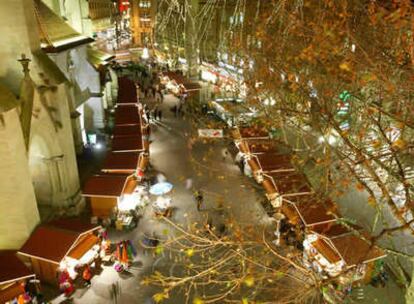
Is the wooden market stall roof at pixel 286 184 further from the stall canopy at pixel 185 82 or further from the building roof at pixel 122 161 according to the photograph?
the stall canopy at pixel 185 82

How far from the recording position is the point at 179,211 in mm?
20234

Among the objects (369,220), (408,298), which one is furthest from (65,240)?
(369,220)

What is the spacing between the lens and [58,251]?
567 inches

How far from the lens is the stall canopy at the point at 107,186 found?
1859cm

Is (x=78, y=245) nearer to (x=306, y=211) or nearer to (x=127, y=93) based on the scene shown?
(x=306, y=211)

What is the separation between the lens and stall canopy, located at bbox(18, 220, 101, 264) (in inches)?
565

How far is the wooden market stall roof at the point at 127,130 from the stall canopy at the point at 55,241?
11370 mm

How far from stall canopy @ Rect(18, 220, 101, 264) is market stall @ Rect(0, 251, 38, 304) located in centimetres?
68

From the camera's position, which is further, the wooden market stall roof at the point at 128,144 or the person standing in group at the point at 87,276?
the wooden market stall roof at the point at 128,144

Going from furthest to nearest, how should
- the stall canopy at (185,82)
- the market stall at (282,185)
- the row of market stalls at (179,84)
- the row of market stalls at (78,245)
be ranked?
the row of market stalls at (179,84)
the stall canopy at (185,82)
the market stall at (282,185)
the row of market stalls at (78,245)

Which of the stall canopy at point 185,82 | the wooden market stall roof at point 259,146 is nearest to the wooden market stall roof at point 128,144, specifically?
the wooden market stall roof at point 259,146

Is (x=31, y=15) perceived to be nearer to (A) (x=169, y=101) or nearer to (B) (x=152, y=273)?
(B) (x=152, y=273)

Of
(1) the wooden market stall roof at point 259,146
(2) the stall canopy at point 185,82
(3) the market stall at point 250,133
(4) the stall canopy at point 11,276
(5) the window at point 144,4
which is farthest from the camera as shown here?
(5) the window at point 144,4

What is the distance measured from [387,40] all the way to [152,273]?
42.0ft
